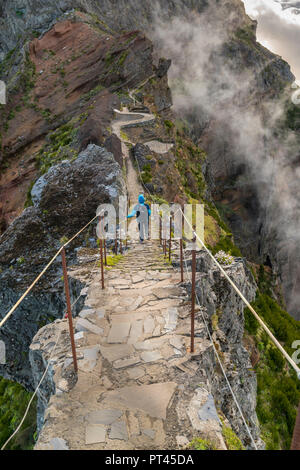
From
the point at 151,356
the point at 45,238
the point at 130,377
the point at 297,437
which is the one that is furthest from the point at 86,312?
the point at 45,238

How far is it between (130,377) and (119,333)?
2.96 feet

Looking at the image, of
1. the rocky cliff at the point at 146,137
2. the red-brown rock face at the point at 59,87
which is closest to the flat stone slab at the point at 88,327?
the rocky cliff at the point at 146,137

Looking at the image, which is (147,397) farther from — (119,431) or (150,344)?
(150,344)

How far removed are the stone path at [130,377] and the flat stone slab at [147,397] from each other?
0.04 ft

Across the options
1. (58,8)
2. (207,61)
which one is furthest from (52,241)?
(207,61)

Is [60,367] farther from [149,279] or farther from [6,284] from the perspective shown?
[6,284]

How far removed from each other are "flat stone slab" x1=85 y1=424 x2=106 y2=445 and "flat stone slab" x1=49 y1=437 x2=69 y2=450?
203mm

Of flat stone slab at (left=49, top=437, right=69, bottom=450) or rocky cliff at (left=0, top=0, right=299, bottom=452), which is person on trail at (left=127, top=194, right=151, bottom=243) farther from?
flat stone slab at (left=49, top=437, right=69, bottom=450)

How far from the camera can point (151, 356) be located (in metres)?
4.15

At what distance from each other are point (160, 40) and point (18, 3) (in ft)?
71.7

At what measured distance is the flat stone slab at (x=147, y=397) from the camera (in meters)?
3.33

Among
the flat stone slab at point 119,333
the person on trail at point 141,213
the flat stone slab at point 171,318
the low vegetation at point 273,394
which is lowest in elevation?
the low vegetation at point 273,394

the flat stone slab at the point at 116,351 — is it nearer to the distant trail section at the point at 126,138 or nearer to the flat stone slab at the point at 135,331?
the flat stone slab at the point at 135,331

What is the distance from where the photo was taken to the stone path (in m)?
3.04
